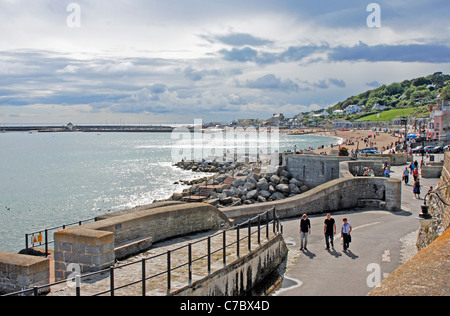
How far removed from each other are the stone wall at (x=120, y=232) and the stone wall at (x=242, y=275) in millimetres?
1880

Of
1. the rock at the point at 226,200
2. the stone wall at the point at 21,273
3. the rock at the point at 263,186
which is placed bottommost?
the rock at the point at 226,200

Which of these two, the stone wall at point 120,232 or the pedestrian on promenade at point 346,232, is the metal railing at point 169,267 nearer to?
the stone wall at point 120,232

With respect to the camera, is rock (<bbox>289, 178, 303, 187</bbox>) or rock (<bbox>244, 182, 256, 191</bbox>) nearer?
rock (<bbox>244, 182, 256, 191</bbox>)

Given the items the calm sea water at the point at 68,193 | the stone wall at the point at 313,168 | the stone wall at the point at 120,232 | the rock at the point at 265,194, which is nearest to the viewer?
the stone wall at the point at 120,232

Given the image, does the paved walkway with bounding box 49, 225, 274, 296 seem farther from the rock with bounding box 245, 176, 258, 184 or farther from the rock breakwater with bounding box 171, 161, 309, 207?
the rock with bounding box 245, 176, 258, 184

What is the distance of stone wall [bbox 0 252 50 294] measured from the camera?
6.47 m

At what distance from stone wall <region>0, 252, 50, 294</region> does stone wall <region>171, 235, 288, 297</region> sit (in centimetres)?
223

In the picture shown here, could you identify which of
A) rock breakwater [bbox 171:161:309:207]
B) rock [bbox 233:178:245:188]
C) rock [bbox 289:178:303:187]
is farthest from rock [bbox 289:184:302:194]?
rock [bbox 233:178:245:188]

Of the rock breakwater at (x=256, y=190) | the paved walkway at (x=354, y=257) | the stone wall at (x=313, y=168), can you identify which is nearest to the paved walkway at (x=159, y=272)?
the paved walkway at (x=354, y=257)

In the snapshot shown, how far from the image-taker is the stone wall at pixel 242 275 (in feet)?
23.2

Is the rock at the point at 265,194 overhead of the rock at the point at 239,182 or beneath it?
beneath

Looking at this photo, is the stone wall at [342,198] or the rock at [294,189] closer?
the stone wall at [342,198]

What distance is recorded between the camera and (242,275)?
846 centimetres

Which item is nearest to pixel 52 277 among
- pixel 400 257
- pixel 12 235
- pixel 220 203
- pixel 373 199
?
pixel 400 257
